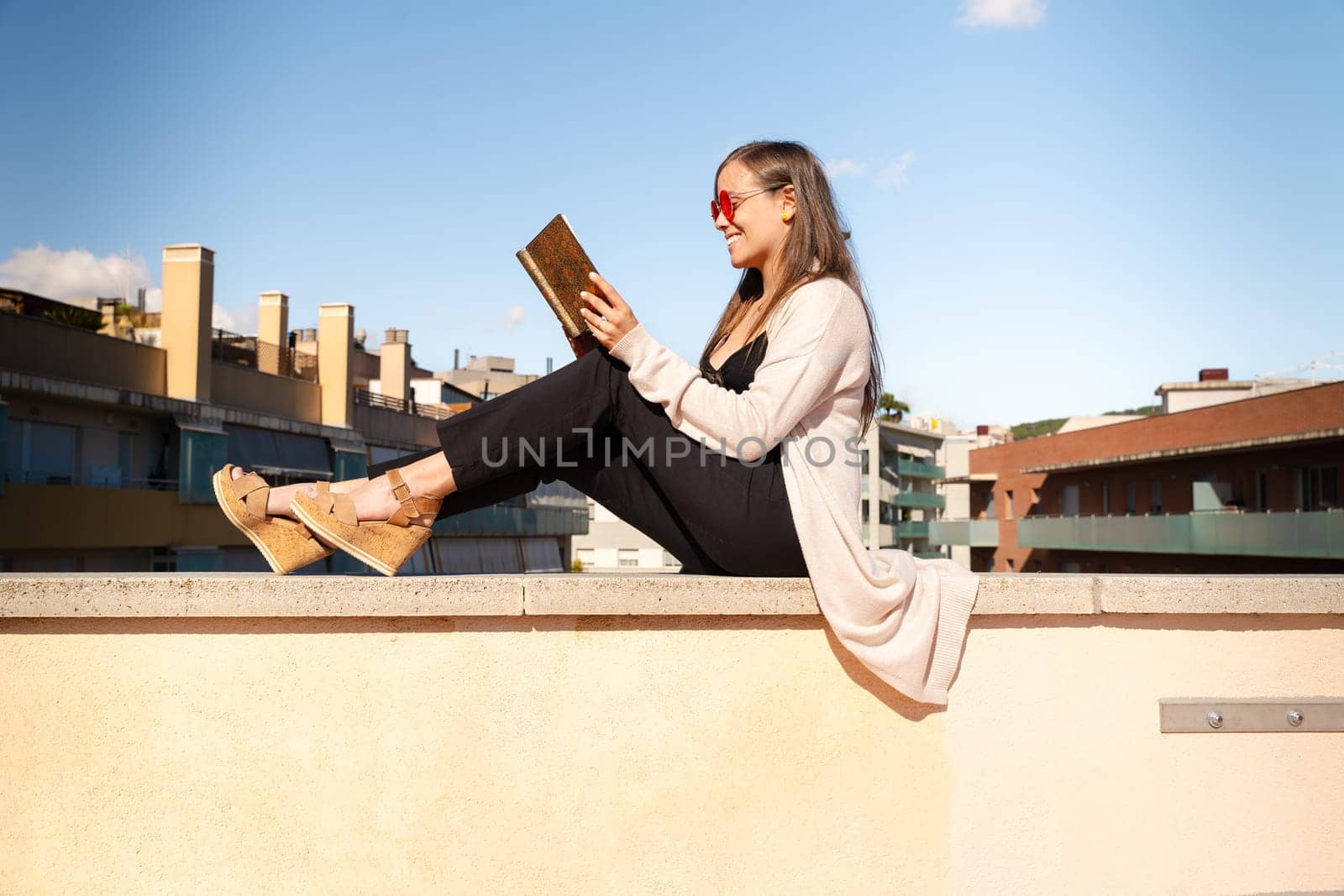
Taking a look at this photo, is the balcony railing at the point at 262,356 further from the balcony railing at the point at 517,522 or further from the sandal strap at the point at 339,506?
the sandal strap at the point at 339,506

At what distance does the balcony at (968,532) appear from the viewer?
48.8 m

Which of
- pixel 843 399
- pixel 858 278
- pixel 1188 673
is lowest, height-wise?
pixel 1188 673

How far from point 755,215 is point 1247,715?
1834 mm

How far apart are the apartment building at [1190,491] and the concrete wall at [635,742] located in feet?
84.3

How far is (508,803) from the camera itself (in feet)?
8.42

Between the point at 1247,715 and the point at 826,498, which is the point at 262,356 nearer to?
the point at 826,498

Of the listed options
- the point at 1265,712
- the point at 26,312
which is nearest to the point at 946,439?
the point at 26,312

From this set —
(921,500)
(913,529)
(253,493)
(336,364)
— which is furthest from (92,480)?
(921,500)

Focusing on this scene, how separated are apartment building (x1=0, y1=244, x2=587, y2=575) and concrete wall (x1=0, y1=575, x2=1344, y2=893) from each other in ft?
96.2

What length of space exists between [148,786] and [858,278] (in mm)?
2149

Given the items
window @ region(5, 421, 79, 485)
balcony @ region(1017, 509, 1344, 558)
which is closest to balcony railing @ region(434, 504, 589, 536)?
window @ region(5, 421, 79, 485)

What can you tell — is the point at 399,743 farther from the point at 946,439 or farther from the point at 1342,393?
the point at 946,439

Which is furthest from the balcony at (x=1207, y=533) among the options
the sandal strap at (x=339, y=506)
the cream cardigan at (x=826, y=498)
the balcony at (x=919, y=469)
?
the balcony at (x=919, y=469)

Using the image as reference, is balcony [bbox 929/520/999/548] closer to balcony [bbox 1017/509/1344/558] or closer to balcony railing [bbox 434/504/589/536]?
balcony [bbox 1017/509/1344/558]
